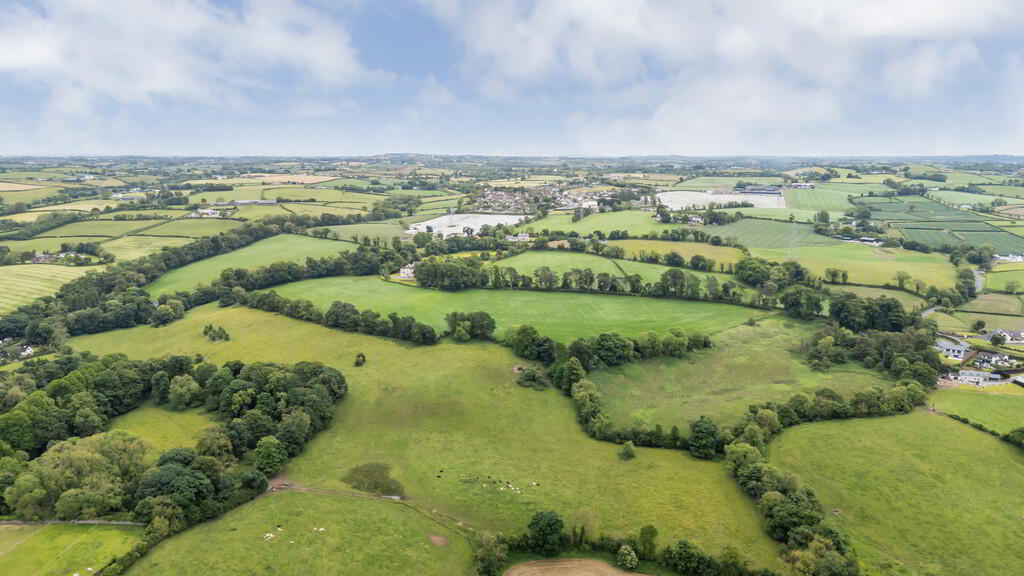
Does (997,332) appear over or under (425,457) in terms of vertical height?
over

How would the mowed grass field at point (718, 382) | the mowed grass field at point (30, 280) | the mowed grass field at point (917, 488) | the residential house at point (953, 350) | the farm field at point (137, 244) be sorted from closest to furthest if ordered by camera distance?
the mowed grass field at point (917, 488) → the mowed grass field at point (718, 382) → the residential house at point (953, 350) → the mowed grass field at point (30, 280) → the farm field at point (137, 244)

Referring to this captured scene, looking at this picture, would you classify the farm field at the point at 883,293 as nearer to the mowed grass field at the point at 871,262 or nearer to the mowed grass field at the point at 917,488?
the mowed grass field at the point at 871,262

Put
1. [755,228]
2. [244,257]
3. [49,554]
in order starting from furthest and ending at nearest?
[755,228], [244,257], [49,554]

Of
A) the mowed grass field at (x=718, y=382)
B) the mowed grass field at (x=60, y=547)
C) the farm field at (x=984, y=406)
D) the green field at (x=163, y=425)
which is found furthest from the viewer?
the mowed grass field at (x=718, y=382)

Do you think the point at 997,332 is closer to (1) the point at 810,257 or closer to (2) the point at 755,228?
(1) the point at 810,257

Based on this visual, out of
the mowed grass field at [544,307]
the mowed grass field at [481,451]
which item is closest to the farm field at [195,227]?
the mowed grass field at [544,307]

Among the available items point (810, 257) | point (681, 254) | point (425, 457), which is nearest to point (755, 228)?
point (810, 257)
